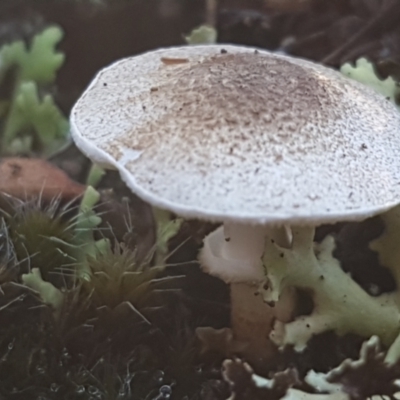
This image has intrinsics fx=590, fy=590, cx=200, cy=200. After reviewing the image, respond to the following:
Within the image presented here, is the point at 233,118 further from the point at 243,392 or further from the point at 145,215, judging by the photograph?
the point at 145,215

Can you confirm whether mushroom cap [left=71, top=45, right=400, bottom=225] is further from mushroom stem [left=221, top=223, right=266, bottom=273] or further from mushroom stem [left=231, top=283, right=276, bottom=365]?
mushroom stem [left=231, top=283, right=276, bottom=365]

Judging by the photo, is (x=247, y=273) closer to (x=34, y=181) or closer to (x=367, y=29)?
(x=34, y=181)

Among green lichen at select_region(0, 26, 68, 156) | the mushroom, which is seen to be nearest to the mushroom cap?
the mushroom

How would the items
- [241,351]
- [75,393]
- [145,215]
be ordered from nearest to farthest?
1. [75,393]
2. [241,351]
3. [145,215]

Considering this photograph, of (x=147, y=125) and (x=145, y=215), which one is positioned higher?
(x=147, y=125)

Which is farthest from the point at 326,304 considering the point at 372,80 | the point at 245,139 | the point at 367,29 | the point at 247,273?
the point at 367,29

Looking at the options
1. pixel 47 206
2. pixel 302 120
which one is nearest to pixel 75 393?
pixel 47 206
